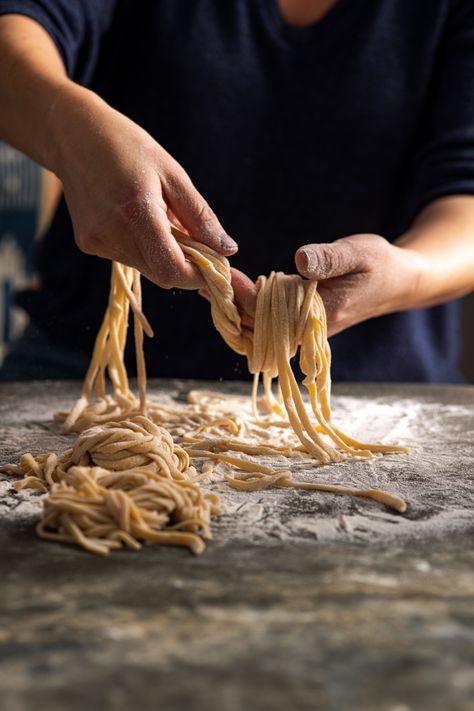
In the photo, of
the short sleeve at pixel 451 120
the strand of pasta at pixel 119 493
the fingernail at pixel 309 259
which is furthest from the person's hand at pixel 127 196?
the short sleeve at pixel 451 120

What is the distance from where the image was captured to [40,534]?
1208 millimetres

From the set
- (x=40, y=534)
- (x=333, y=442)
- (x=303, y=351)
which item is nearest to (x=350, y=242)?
(x=303, y=351)

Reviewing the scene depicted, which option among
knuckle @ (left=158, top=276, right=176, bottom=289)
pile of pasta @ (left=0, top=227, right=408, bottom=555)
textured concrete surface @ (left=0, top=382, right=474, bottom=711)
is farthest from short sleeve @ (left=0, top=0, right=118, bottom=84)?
textured concrete surface @ (left=0, top=382, right=474, bottom=711)

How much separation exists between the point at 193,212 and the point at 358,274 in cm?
40

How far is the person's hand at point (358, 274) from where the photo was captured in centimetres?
168

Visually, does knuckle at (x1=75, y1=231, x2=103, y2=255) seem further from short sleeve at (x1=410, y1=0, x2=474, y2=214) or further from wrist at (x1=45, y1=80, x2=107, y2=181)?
short sleeve at (x1=410, y1=0, x2=474, y2=214)

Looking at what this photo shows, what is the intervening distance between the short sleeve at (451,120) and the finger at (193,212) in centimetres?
94

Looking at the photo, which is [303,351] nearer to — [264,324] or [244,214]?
[264,324]

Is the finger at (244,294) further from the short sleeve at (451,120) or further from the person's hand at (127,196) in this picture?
the short sleeve at (451,120)

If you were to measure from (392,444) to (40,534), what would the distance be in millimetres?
857

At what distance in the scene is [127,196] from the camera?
5.17ft

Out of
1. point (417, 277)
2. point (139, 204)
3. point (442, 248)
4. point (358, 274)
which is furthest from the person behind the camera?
point (442, 248)

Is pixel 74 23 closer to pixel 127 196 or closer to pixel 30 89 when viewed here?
pixel 30 89

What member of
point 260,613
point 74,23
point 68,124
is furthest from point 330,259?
point 74,23
